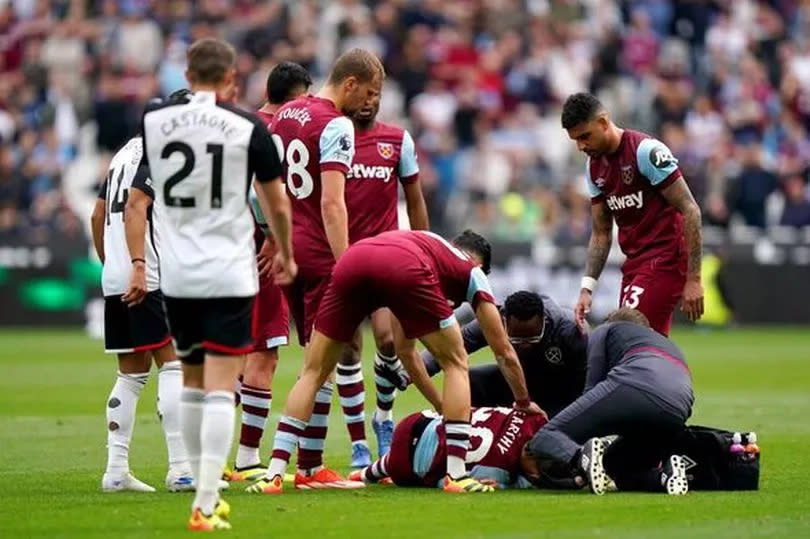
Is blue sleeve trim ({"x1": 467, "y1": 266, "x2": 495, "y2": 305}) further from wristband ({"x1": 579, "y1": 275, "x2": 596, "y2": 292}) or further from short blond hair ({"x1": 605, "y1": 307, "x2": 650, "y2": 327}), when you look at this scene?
wristband ({"x1": 579, "y1": 275, "x2": 596, "y2": 292})

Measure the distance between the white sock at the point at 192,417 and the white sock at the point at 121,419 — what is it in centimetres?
164

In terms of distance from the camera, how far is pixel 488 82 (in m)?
32.4

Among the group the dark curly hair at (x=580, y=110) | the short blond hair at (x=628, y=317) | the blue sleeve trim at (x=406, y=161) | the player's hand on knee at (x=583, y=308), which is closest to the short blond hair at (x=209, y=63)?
the blue sleeve trim at (x=406, y=161)

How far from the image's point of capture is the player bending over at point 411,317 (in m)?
10.9

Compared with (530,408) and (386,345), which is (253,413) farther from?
(530,408)

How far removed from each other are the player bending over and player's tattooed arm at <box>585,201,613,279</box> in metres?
2.41

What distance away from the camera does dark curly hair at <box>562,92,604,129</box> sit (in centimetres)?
1247

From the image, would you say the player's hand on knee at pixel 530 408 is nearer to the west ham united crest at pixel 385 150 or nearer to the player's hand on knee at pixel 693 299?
the player's hand on knee at pixel 693 299

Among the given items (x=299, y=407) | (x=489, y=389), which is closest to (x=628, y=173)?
(x=489, y=389)

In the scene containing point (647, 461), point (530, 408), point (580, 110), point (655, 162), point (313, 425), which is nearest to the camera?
point (647, 461)

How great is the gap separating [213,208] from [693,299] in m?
4.35

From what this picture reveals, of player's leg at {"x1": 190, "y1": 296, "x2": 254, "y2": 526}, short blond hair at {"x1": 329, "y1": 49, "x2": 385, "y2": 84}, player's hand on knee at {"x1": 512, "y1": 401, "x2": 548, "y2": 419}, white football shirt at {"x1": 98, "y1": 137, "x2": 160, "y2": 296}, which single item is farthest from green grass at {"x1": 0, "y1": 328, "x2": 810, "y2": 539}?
short blond hair at {"x1": 329, "y1": 49, "x2": 385, "y2": 84}

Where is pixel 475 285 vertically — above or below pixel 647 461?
above

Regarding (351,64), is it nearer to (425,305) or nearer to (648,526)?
(425,305)
